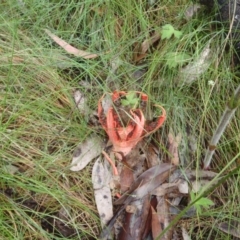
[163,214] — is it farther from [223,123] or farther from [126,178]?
[223,123]

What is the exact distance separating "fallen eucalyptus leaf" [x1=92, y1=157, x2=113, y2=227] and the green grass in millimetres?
26

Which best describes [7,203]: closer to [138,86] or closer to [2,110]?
[2,110]

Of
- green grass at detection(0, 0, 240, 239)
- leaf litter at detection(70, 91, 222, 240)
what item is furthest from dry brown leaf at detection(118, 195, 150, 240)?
green grass at detection(0, 0, 240, 239)

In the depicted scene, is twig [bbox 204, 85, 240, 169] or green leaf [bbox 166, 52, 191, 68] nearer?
twig [bbox 204, 85, 240, 169]

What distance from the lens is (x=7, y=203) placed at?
2.03 m

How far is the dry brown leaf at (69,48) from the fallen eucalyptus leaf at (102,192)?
1.61 ft

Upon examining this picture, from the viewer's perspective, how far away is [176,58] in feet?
7.60

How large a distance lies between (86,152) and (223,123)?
561mm

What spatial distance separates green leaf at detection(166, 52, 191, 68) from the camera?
Answer: 7.54 feet

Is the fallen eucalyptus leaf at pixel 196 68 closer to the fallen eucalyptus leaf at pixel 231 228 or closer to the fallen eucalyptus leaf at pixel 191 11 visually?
the fallen eucalyptus leaf at pixel 191 11

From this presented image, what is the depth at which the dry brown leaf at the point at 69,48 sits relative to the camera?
238 centimetres

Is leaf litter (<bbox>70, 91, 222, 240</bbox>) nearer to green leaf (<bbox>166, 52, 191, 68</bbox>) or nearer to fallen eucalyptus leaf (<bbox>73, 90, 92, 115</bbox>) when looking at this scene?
fallen eucalyptus leaf (<bbox>73, 90, 92, 115</bbox>)

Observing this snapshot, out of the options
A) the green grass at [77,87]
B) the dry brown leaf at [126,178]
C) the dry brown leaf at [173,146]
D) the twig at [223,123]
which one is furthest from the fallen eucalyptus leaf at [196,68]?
the dry brown leaf at [126,178]

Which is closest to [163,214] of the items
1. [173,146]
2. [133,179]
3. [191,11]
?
[133,179]
